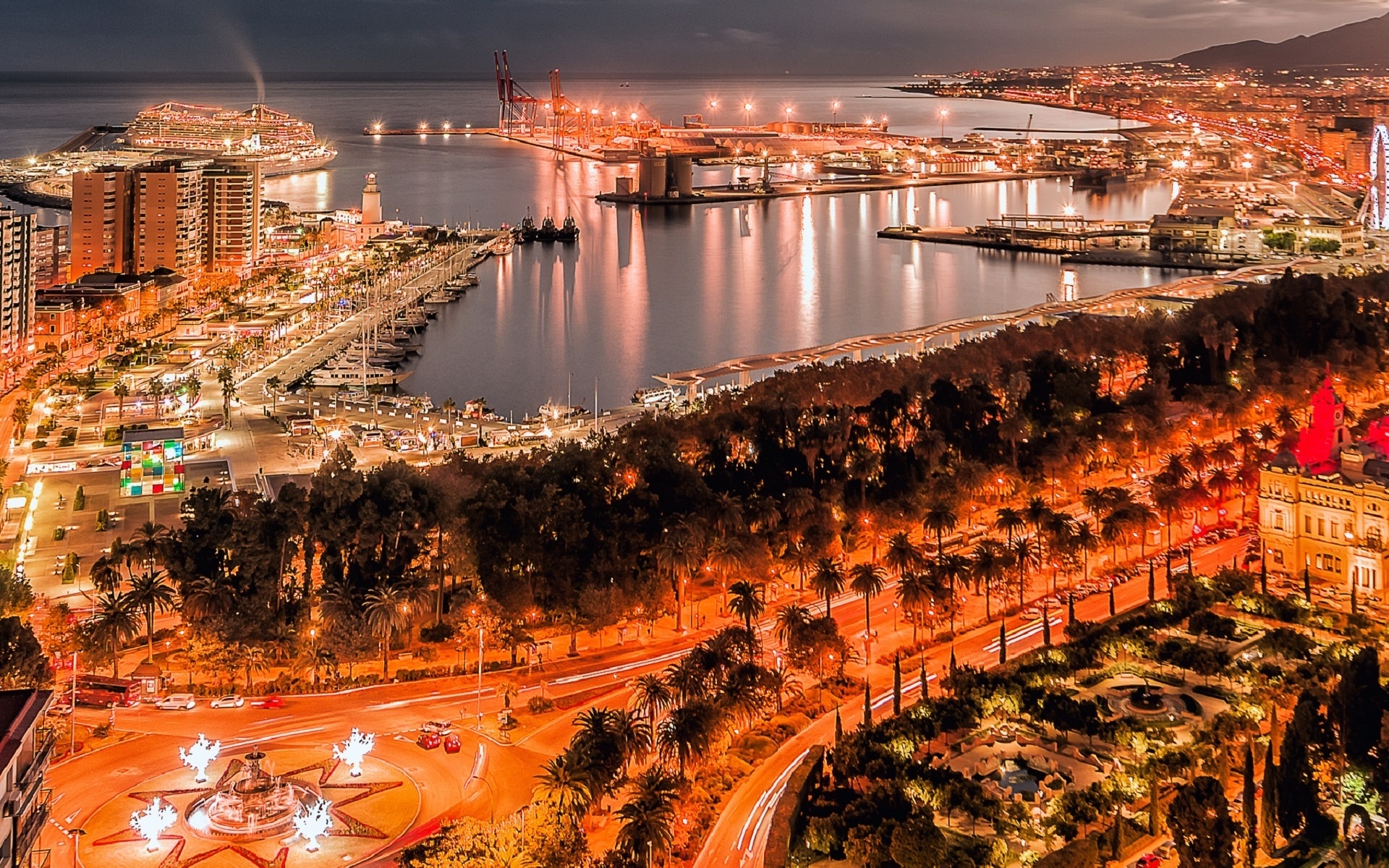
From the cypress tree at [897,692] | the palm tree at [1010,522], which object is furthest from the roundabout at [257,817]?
the palm tree at [1010,522]

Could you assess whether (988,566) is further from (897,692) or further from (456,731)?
(456,731)

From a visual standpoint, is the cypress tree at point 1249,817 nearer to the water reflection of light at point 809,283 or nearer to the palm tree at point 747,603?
the palm tree at point 747,603

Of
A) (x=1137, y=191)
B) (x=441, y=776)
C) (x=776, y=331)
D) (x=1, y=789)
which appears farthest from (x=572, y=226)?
(x=1, y=789)

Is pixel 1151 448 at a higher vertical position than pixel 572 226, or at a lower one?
lower

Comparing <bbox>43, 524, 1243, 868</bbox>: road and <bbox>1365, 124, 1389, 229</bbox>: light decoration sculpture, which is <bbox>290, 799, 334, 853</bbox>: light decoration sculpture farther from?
<bbox>1365, 124, 1389, 229</bbox>: light decoration sculpture

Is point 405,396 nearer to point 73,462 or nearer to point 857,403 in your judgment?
point 73,462

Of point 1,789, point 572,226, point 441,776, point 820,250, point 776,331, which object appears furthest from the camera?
point 572,226

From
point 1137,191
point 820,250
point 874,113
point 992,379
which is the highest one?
point 874,113
